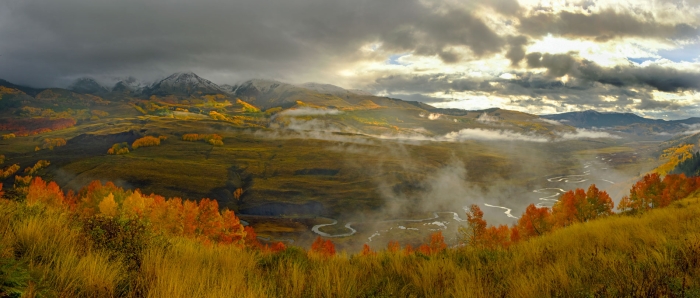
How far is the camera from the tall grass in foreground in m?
4.82

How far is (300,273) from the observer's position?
6750 millimetres

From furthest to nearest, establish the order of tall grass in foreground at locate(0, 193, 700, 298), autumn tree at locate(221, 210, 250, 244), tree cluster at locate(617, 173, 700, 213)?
autumn tree at locate(221, 210, 250, 244), tree cluster at locate(617, 173, 700, 213), tall grass in foreground at locate(0, 193, 700, 298)

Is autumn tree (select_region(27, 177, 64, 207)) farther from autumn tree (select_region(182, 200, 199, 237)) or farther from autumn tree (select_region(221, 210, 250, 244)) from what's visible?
autumn tree (select_region(221, 210, 250, 244))

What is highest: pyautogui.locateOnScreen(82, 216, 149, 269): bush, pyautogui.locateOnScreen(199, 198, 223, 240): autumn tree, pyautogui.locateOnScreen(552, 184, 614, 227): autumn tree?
pyautogui.locateOnScreen(82, 216, 149, 269): bush

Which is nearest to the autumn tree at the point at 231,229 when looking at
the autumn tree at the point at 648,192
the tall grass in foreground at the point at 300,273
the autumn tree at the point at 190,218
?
the autumn tree at the point at 190,218

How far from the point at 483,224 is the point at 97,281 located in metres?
73.4

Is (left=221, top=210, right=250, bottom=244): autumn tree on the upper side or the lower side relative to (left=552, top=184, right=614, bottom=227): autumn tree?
lower

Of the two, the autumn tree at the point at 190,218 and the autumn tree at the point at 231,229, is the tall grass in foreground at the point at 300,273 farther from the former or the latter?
the autumn tree at the point at 231,229

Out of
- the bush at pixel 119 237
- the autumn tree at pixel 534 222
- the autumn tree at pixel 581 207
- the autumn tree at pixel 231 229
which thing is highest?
the bush at pixel 119 237

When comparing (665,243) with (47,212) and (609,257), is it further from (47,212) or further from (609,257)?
(47,212)

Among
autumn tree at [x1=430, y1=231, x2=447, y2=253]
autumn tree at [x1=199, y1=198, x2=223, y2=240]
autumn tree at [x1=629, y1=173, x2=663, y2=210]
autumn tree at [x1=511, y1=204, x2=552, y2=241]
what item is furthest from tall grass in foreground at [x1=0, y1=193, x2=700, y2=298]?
autumn tree at [x1=629, y1=173, x2=663, y2=210]

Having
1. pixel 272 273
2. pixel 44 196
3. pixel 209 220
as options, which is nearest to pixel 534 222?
pixel 209 220

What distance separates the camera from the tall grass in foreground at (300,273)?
A: 15.8 feet

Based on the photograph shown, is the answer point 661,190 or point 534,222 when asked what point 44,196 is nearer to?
point 534,222
